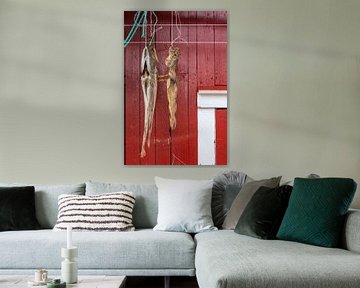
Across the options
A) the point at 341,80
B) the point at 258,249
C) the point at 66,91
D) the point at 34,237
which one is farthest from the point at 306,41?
the point at 34,237

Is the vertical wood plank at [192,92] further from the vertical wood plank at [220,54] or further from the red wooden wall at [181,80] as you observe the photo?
the vertical wood plank at [220,54]

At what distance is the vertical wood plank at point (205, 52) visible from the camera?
5.02 meters

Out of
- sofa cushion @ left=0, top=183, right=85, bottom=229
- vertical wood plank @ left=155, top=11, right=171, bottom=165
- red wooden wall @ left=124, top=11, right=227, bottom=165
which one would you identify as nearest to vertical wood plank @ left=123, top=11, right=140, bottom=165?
red wooden wall @ left=124, top=11, right=227, bottom=165

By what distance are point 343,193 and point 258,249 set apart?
0.72 metres

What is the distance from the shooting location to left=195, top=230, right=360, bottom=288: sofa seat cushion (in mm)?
2521

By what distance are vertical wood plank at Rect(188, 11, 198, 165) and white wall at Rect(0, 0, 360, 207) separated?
0.42ft

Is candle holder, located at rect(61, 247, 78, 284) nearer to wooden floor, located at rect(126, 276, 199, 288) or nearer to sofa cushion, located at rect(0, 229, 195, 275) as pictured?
sofa cushion, located at rect(0, 229, 195, 275)

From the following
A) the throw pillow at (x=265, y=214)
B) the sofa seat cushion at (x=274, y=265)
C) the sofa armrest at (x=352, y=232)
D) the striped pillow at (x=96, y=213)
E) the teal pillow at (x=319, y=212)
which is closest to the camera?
the sofa seat cushion at (x=274, y=265)

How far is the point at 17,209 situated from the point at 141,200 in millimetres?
937

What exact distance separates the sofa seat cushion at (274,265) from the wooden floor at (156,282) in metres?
1.03

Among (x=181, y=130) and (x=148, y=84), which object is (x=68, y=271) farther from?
(x=148, y=84)

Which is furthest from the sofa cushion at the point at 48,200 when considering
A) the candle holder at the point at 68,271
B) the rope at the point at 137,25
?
the candle holder at the point at 68,271

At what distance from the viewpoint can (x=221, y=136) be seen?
5.02 m

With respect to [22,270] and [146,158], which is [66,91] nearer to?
[146,158]
